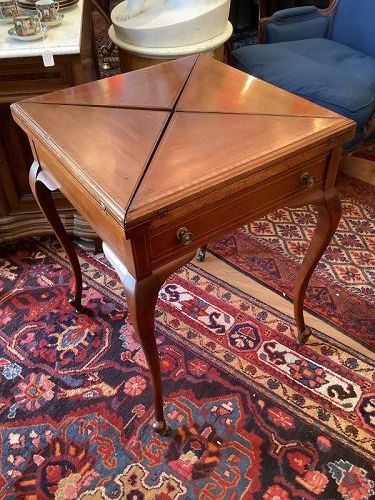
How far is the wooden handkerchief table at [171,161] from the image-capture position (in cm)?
92

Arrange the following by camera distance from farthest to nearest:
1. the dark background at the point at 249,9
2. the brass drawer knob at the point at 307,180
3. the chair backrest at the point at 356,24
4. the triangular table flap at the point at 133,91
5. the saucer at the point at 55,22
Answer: the dark background at the point at 249,9, the chair backrest at the point at 356,24, the saucer at the point at 55,22, the triangular table flap at the point at 133,91, the brass drawer knob at the point at 307,180

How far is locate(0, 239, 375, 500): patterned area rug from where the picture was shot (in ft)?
4.00

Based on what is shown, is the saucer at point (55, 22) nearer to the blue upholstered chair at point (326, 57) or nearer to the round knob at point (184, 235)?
the blue upholstered chair at point (326, 57)

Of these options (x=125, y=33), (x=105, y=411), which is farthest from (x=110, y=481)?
(x=125, y=33)

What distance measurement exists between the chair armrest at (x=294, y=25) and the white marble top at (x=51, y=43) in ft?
3.89

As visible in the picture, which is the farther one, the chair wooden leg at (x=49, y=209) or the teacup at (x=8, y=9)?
the teacup at (x=8, y=9)

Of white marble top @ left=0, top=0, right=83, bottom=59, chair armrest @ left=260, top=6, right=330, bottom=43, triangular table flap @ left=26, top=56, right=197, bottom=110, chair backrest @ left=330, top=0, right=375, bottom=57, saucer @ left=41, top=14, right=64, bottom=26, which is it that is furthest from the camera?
chair armrest @ left=260, top=6, right=330, bottom=43

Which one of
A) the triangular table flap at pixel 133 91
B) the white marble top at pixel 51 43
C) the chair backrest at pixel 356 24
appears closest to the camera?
the triangular table flap at pixel 133 91

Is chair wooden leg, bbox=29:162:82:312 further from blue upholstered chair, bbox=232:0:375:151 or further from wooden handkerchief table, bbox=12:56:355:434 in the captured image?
blue upholstered chair, bbox=232:0:375:151

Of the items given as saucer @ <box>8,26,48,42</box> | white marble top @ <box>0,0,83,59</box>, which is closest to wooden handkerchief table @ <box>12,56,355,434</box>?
white marble top @ <box>0,0,83,59</box>

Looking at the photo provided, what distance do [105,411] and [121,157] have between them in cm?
79

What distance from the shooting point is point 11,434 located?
4.39 ft

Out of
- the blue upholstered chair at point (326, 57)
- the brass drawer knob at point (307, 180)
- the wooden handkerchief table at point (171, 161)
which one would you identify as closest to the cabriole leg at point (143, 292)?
the wooden handkerchief table at point (171, 161)

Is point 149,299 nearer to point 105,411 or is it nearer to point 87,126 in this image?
point 87,126
